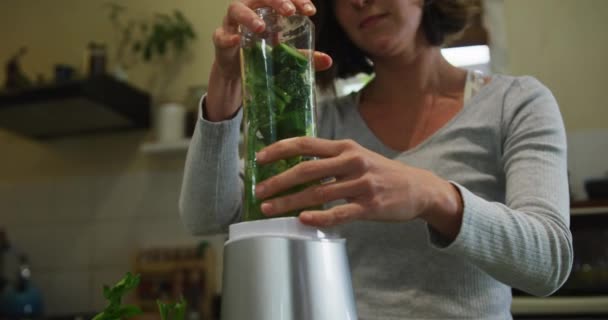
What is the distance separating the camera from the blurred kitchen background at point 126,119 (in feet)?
6.54

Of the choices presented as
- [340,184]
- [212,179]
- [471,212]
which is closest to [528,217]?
[471,212]

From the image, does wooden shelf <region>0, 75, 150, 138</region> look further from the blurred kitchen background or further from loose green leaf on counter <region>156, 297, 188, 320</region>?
loose green leaf on counter <region>156, 297, 188, 320</region>

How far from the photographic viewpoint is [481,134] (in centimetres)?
74

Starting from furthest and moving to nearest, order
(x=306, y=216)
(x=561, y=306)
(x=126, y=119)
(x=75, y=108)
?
(x=126, y=119)
(x=75, y=108)
(x=561, y=306)
(x=306, y=216)

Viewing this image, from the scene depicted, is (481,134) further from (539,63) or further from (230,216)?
(539,63)

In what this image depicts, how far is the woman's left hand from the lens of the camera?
17.0 inches

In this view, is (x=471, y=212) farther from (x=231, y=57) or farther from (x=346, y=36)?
(x=346, y=36)

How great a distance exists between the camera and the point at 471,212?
50cm

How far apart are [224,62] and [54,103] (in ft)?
5.22

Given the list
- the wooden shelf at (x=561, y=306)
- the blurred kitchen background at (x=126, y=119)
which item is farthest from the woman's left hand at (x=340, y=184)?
the blurred kitchen background at (x=126, y=119)

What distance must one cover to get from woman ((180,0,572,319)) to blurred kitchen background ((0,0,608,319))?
47.9 inches

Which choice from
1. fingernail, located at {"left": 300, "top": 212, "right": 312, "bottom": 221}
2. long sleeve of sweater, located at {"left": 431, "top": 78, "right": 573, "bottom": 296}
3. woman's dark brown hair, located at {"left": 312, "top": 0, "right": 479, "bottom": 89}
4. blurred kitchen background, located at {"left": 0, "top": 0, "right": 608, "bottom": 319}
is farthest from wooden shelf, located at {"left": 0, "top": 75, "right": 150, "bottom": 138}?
fingernail, located at {"left": 300, "top": 212, "right": 312, "bottom": 221}

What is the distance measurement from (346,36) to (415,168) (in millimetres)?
465

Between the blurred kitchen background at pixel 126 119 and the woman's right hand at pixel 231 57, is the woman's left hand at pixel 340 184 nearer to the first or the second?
the woman's right hand at pixel 231 57
